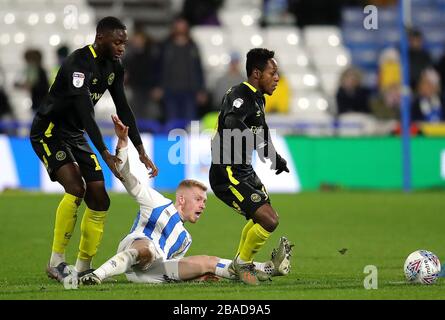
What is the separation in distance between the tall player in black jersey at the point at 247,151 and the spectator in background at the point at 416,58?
43.1ft

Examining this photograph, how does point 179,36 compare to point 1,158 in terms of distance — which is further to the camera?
point 179,36

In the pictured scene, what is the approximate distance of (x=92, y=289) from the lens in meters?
8.31

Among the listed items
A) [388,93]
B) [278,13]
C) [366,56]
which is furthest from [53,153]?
→ [366,56]

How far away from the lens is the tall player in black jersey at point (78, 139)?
29.9ft

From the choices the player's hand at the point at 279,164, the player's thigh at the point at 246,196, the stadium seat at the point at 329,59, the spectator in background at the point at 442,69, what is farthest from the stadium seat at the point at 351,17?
the player's thigh at the point at 246,196

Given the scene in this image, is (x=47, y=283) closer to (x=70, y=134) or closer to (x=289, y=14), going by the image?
(x=70, y=134)

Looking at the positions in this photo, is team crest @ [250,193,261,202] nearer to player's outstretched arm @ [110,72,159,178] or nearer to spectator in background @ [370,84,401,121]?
player's outstretched arm @ [110,72,159,178]

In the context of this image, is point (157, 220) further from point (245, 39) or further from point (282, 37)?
point (282, 37)

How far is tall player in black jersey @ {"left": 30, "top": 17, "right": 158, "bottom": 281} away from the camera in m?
9.11

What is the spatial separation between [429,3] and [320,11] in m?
2.84

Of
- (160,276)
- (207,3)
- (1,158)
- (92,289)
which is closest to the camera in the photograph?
(92,289)

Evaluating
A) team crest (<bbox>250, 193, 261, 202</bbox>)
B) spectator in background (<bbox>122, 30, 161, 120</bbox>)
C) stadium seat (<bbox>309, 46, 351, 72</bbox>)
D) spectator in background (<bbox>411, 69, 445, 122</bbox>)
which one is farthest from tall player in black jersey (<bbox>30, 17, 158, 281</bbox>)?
stadium seat (<bbox>309, 46, 351, 72</bbox>)

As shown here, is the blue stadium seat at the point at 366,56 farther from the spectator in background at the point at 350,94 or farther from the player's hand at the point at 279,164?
the player's hand at the point at 279,164

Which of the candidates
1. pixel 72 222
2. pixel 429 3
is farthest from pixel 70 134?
pixel 429 3
